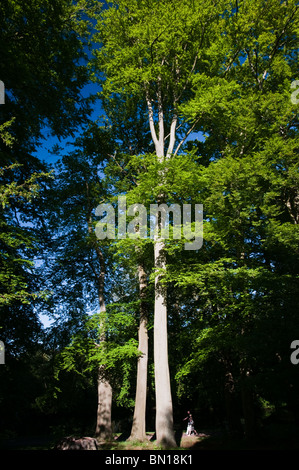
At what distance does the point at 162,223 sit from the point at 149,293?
3359 mm

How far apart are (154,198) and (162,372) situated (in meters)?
6.21

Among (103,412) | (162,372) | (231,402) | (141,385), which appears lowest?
(103,412)

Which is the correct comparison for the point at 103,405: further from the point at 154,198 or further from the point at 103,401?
the point at 154,198

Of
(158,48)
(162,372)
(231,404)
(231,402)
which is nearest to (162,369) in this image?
(162,372)

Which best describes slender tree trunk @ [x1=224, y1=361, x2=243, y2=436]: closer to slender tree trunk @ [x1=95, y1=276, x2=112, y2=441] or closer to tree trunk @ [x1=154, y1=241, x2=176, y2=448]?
tree trunk @ [x1=154, y1=241, x2=176, y2=448]

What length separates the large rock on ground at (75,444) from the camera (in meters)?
6.79

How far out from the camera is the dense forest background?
8.41 meters

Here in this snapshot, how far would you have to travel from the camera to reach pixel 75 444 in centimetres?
689

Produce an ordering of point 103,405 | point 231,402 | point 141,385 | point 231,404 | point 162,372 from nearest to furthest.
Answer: point 162,372
point 141,385
point 103,405
point 231,402
point 231,404

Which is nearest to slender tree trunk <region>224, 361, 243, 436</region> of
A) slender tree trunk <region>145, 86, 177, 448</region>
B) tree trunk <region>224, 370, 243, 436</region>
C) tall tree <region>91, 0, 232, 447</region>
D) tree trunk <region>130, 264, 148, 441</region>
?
tree trunk <region>224, 370, 243, 436</region>

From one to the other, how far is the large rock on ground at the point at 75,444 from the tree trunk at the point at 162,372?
82.5 inches

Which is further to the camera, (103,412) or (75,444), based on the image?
(103,412)

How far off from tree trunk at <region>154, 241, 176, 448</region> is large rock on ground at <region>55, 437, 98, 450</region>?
2.10 metres

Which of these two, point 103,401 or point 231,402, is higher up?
point 103,401
